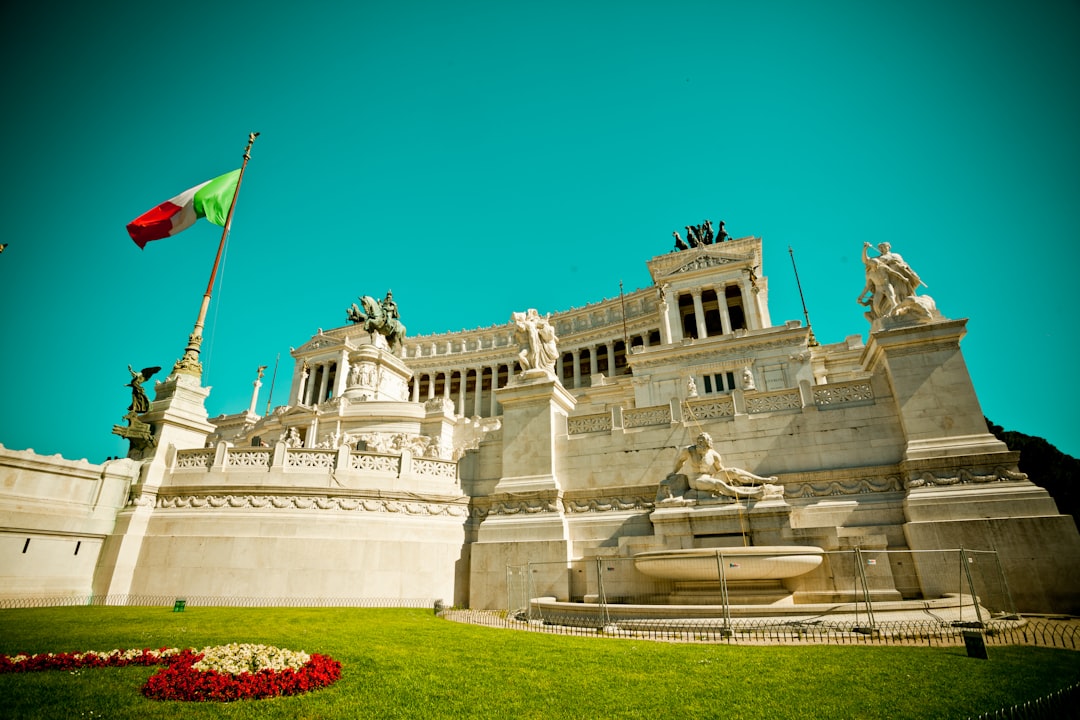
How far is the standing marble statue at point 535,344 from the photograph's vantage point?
19.8 metres

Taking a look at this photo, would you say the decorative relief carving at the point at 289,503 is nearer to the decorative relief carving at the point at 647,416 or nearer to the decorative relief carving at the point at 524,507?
the decorative relief carving at the point at 524,507

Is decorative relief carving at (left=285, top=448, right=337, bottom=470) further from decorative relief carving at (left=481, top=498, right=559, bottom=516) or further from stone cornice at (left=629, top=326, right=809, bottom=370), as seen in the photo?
stone cornice at (left=629, top=326, right=809, bottom=370)

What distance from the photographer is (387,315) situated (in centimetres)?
4700

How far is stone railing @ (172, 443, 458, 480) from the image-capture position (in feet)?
56.2

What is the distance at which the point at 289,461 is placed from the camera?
17.2 m

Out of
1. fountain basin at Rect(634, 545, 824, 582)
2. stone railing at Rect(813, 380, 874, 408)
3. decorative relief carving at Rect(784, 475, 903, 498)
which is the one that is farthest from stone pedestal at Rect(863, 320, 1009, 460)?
fountain basin at Rect(634, 545, 824, 582)

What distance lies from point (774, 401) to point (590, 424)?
6064mm

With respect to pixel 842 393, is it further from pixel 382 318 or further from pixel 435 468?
pixel 382 318

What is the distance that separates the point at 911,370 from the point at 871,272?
13.0 feet

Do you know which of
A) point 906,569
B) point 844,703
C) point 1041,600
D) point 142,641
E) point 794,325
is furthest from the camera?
point 794,325

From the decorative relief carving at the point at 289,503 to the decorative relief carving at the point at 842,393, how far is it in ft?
44.1

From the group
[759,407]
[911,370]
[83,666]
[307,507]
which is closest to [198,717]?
[83,666]

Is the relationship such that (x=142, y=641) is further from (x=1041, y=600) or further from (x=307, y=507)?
(x=1041, y=600)

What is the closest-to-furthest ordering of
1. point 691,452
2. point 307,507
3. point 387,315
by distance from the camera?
point 691,452 → point 307,507 → point 387,315
